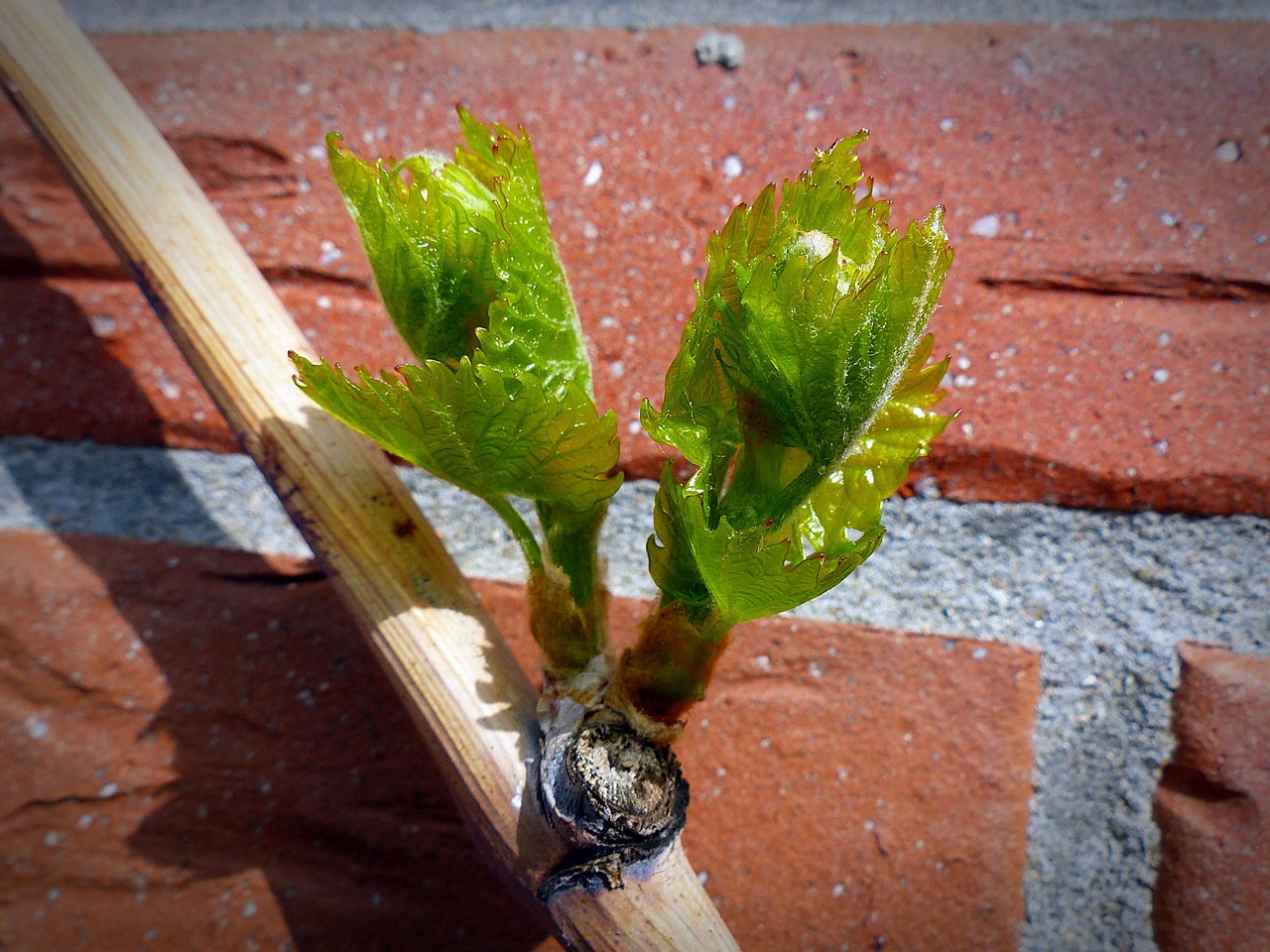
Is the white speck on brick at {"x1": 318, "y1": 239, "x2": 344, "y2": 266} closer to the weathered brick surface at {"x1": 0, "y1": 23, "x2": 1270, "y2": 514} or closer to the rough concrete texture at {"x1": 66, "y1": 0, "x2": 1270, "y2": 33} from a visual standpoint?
the weathered brick surface at {"x1": 0, "y1": 23, "x2": 1270, "y2": 514}

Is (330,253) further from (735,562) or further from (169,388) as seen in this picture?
(735,562)

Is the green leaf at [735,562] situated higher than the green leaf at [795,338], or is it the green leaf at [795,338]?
the green leaf at [795,338]

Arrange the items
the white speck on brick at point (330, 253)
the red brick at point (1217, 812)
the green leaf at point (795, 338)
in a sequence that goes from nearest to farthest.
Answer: the green leaf at point (795, 338) < the red brick at point (1217, 812) < the white speck on brick at point (330, 253)

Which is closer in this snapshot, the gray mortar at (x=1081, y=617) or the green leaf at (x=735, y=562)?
the green leaf at (x=735, y=562)

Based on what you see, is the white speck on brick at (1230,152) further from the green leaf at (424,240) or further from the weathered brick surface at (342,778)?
the green leaf at (424,240)

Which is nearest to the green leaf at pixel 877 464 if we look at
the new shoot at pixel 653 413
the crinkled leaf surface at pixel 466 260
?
the new shoot at pixel 653 413

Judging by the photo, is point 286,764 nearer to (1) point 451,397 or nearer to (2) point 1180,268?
(1) point 451,397

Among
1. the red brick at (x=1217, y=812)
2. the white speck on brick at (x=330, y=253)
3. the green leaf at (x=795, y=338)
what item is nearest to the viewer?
the green leaf at (x=795, y=338)

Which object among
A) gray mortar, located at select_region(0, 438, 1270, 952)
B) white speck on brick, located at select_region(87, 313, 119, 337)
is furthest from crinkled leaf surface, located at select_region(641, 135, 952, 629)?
white speck on brick, located at select_region(87, 313, 119, 337)
